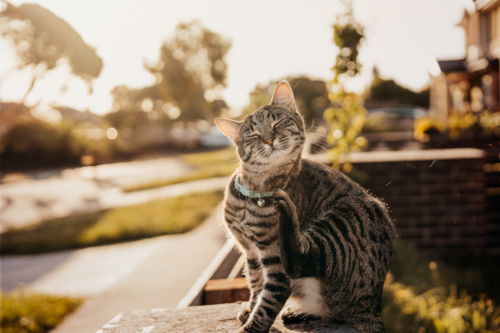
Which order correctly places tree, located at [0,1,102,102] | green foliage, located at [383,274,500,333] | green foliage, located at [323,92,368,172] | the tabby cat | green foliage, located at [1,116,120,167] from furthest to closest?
green foliage, located at [1,116,120,167] < green foliage, located at [383,274,500,333] < green foliage, located at [323,92,368,172] < tree, located at [0,1,102,102] < the tabby cat

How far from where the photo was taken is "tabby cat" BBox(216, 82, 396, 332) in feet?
4.36

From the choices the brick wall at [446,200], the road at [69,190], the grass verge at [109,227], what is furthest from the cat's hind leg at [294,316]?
the road at [69,190]

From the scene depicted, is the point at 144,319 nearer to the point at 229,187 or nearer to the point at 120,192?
the point at 229,187

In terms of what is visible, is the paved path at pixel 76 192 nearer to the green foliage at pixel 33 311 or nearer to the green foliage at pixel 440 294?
the green foliage at pixel 33 311

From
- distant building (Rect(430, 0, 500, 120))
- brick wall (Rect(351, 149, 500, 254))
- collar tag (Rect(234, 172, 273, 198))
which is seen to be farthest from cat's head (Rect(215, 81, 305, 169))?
distant building (Rect(430, 0, 500, 120))

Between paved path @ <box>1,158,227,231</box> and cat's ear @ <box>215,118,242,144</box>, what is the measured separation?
7.23 meters

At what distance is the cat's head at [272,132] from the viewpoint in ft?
4.53

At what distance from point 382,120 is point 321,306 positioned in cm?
1348

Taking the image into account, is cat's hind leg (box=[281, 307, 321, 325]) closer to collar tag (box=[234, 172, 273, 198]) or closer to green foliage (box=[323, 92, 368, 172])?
collar tag (box=[234, 172, 273, 198])

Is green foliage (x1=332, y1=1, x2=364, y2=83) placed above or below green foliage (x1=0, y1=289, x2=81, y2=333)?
above

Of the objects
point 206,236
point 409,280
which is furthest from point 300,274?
point 206,236

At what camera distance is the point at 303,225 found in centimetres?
146

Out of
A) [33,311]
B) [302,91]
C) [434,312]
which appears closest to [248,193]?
[302,91]

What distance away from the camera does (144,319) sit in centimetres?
179
